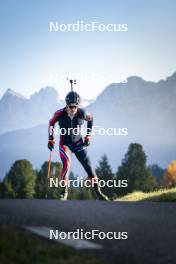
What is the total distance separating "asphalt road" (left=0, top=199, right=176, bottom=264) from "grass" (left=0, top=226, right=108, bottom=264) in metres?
0.31

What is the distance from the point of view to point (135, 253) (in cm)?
496

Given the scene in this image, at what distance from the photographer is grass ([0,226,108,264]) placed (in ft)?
14.0

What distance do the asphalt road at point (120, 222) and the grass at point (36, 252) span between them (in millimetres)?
310

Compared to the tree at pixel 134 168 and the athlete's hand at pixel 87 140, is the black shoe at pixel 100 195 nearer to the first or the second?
the athlete's hand at pixel 87 140

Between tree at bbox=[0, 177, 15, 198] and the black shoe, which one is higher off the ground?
tree at bbox=[0, 177, 15, 198]

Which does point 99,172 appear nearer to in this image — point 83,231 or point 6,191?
point 6,191

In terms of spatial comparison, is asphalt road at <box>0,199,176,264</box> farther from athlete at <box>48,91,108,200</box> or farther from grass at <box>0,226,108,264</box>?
athlete at <box>48,91,108,200</box>

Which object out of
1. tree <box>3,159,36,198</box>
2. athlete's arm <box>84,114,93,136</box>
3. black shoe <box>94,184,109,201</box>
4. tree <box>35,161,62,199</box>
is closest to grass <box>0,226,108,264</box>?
black shoe <box>94,184,109,201</box>

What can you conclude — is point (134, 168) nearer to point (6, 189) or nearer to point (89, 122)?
point (6, 189)

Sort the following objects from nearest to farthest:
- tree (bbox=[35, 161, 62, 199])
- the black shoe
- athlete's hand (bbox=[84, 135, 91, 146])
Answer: the black shoe → athlete's hand (bbox=[84, 135, 91, 146]) → tree (bbox=[35, 161, 62, 199])

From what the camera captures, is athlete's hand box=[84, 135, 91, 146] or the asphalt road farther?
athlete's hand box=[84, 135, 91, 146]

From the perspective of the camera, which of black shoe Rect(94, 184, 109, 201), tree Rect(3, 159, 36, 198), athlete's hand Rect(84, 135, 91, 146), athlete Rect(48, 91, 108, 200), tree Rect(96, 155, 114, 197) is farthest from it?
tree Rect(96, 155, 114, 197)

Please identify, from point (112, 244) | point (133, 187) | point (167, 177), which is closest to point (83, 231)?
point (112, 244)

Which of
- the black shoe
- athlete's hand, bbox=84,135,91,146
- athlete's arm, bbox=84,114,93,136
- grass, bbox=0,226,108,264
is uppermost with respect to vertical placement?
athlete's arm, bbox=84,114,93,136
